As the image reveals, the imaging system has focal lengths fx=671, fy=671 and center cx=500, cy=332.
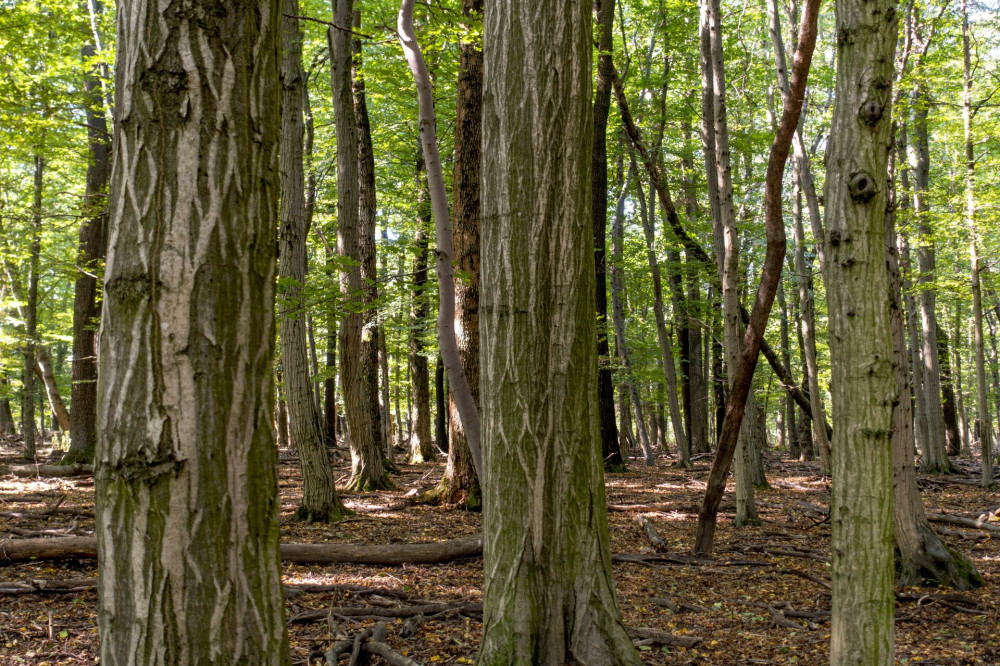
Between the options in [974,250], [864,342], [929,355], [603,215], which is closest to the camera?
[864,342]

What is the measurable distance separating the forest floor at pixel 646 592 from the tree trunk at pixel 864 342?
150 centimetres

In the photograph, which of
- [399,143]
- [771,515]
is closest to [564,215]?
[771,515]

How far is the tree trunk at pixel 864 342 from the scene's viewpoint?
9.32ft

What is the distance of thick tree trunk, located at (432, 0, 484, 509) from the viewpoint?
8852 millimetres

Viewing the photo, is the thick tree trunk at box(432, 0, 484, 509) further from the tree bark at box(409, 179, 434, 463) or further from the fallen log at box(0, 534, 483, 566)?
the tree bark at box(409, 179, 434, 463)

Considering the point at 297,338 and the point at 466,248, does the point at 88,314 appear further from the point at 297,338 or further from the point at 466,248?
the point at 466,248

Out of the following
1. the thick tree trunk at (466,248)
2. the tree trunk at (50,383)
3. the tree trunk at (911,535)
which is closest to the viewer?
the tree trunk at (911,535)

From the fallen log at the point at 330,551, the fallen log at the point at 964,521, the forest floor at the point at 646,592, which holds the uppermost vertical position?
the fallen log at the point at 330,551

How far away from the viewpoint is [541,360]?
136 inches

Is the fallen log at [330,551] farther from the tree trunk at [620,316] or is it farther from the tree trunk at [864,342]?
the tree trunk at [620,316]

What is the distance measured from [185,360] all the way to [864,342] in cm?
261

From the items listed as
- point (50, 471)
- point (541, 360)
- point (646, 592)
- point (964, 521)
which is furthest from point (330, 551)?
point (50, 471)

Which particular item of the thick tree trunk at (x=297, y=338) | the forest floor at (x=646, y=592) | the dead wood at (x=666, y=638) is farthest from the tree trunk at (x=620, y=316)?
the dead wood at (x=666, y=638)

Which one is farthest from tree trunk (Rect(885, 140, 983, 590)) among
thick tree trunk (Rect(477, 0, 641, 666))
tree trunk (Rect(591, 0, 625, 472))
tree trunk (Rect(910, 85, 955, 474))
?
tree trunk (Rect(910, 85, 955, 474))
